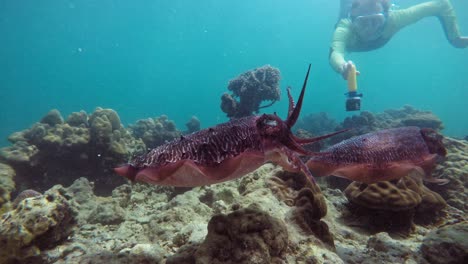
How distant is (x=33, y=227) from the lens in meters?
3.21

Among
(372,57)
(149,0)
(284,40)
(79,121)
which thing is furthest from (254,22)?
(79,121)

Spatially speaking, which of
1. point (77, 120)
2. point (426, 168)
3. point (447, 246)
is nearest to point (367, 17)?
point (426, 168)

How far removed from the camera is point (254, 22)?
122 m

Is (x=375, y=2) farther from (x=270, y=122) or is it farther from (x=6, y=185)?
(x=6, y=185)

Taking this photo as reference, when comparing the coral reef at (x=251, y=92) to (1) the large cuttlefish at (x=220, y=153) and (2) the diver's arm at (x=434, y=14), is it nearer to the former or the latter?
(1) the large cuttlefish at (x=220, y=153)

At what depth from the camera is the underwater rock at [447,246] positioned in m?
2.79

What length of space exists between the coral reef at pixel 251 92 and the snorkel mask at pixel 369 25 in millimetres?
7176

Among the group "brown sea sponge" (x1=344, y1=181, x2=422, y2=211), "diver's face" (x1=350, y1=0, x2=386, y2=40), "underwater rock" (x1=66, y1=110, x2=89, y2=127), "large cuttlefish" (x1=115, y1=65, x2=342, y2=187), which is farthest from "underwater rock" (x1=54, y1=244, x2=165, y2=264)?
"diver's face" (x1=350, y1=0, x2=386, y2=40)

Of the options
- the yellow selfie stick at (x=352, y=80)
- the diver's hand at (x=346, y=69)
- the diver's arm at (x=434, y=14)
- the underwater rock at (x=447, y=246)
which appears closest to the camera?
the underwater rock at (x=447, y=246)

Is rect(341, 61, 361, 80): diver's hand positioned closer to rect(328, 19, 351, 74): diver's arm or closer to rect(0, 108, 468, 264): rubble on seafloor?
rect(328, 19, 351, 74): diver's arm

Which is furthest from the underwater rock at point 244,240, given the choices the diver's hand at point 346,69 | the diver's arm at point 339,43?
the diver's arm at point 339,43

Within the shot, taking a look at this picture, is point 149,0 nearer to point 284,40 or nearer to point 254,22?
point 254,22

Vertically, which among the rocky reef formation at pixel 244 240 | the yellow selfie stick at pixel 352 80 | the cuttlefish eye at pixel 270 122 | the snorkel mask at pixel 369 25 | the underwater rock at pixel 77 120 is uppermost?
the snorkel mask at pixel 369 25

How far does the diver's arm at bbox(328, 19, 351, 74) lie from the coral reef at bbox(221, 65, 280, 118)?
9.99ft
